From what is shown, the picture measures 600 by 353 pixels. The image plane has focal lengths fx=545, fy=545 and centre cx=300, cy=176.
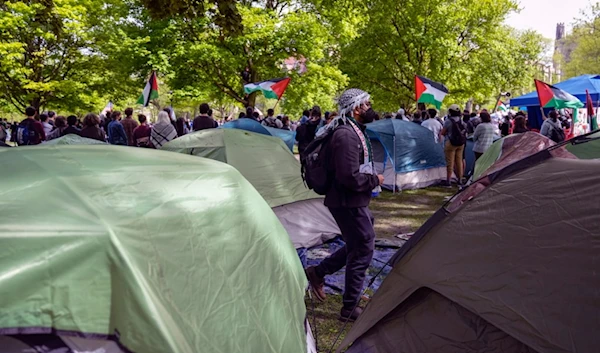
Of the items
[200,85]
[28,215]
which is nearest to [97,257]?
[28,215]

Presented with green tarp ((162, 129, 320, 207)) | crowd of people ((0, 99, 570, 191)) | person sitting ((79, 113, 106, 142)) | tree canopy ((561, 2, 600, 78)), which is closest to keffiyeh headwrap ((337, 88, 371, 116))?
green tarp ((162, 129, 320, 207))

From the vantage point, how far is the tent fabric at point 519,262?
8.26ft

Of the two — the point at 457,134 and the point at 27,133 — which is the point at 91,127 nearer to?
the point at 27,133

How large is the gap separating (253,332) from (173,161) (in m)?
1.04

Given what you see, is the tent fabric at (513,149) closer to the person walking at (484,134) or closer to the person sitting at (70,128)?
the person walking at (484,134)

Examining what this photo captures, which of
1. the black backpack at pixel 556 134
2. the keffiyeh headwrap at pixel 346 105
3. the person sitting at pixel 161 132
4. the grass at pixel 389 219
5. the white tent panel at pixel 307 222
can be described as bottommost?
the grass at pixel 389 219

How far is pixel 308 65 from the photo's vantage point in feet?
63.0

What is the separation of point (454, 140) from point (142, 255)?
9.51 m

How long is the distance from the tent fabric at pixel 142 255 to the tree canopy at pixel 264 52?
13.3 metres

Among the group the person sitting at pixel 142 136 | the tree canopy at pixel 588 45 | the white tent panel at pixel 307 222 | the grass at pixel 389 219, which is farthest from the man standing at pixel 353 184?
the tree canopy at pixel 588 45

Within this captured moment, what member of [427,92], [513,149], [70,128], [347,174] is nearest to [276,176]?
[347,174]

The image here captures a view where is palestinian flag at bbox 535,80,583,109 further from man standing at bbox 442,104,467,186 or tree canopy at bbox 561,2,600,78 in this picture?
tree canopy at bbox 561,2,600,78

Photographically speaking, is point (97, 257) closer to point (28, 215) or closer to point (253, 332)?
point (28, 215)

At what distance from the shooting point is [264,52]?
18.7m
